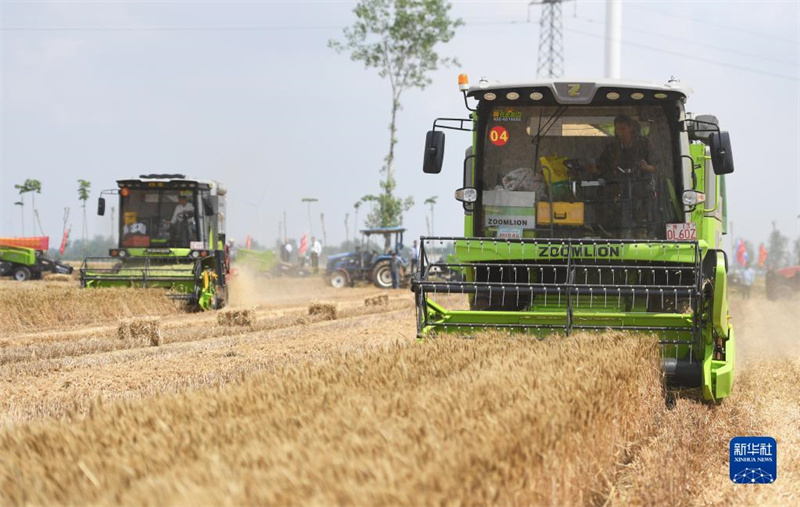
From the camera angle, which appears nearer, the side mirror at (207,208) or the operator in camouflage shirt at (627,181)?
the operator in camouflage shirt at (627,181)

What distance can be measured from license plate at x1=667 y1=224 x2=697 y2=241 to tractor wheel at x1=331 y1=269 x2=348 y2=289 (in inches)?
867

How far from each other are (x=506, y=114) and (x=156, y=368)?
13.5ft

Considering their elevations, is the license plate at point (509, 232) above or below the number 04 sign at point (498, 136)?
below

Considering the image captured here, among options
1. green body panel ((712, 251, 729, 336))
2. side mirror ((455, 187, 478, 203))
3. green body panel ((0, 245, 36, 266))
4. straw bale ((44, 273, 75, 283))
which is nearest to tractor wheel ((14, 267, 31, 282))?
green body panel ((0, 245, 36, 266))

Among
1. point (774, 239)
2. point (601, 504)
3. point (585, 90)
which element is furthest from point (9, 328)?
point (774, 239)

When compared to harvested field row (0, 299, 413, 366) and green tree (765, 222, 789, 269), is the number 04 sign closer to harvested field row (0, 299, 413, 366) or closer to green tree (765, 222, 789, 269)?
harvested field row (0, 299, 413, 366)

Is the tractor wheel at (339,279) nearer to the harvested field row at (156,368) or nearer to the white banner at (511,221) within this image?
the harvested field row at (156,368)

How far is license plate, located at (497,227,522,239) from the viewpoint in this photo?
25.3 ft

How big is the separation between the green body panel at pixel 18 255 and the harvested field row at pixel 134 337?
1806 cm

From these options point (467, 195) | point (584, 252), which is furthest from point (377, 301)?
point (584, 252)

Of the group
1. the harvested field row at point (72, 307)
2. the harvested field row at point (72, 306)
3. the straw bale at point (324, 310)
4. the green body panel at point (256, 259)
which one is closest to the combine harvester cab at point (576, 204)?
the straw bale at point (324, 310)

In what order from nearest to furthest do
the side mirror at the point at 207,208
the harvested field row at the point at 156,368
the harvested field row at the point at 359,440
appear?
the harvested field row at the point at 359,440
the harvested field row at the point at 156,368
the side mirror at the point at 207,208

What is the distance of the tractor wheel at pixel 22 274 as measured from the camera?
30.7 meters

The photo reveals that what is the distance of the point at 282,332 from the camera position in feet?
40.4
